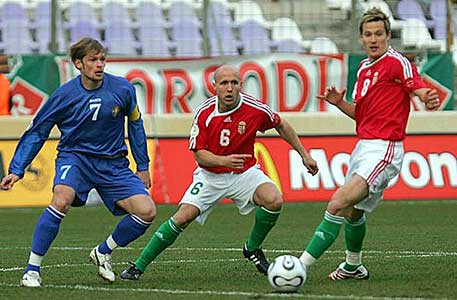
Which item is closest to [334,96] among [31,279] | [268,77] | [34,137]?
[34,137]

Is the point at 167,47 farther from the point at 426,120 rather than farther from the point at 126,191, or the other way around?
the point at 126,191

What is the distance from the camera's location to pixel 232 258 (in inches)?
443

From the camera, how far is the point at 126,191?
9.45 m

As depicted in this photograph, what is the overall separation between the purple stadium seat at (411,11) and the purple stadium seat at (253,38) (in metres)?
2.39

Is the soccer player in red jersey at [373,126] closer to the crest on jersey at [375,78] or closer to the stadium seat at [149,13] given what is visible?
the crest on jersey at [375,78]

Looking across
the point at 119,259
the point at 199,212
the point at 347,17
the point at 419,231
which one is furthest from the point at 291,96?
the point at 199,212

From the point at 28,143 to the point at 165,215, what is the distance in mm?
7386

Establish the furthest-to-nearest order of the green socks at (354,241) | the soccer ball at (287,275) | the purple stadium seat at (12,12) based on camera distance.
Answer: the purple stadium seat at (12,12) < the green socks at (354,241) < the soccer ball at (287,275)

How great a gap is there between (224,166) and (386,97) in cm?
139

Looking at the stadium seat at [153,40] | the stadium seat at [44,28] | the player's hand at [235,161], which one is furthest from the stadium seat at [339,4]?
the player's hand at [235,161]

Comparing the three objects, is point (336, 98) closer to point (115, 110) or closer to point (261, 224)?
point (261, 224)

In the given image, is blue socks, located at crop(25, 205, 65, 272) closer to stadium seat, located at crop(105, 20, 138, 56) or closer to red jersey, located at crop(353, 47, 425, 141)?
red jersey, located at crop(353, 47, 425, 141)

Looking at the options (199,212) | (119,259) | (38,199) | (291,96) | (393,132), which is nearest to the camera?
(393,132)

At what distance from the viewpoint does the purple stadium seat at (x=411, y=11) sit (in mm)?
20828
